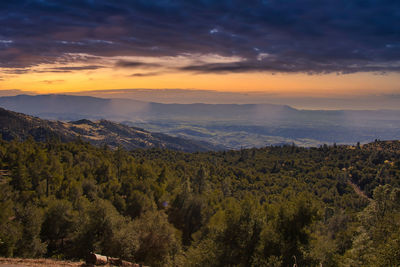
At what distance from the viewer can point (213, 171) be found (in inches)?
5940

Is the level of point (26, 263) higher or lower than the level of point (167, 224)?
higher

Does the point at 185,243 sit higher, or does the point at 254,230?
the point at 254,230

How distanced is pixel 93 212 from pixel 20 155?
5904 cm

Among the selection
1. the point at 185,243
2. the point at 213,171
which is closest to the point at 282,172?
the point at 213,171

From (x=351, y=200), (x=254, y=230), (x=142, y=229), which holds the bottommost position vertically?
(x=351, y=200)

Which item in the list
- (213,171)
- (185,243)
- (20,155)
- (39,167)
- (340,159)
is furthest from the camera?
(340,159)

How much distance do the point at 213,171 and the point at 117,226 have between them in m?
115

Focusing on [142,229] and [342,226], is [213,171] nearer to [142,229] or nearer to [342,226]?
[342,226]

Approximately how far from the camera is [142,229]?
39.3 meters

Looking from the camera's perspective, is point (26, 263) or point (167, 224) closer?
point (26, 263)

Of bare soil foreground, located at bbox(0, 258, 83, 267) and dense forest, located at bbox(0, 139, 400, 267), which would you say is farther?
dense forest, located at bbox(0, 139, 400, 267)

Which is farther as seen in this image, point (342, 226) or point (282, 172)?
point (282, 172)

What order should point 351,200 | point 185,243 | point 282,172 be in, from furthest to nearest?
1. point 282,172
2. point 351,200
3. point 185,243

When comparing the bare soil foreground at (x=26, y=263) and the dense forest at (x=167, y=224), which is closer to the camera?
the bare soil foreground at (x=26, y=263)
